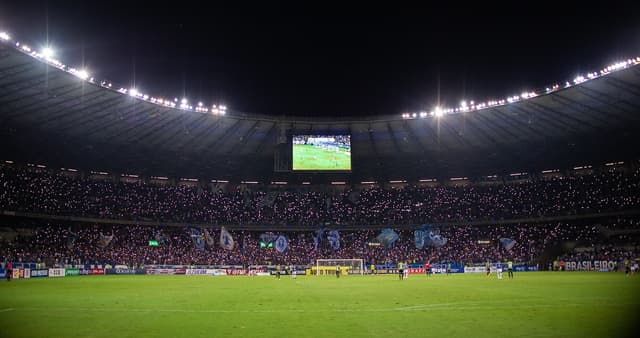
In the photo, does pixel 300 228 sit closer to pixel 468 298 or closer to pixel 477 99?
pixel 477 99

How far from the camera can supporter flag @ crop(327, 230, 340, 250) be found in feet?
250

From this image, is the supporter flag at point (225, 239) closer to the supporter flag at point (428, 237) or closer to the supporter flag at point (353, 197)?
the supporter flag at point (353, 197)

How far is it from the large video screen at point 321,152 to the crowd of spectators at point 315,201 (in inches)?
653

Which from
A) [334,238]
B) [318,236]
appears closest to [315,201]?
[318,236]

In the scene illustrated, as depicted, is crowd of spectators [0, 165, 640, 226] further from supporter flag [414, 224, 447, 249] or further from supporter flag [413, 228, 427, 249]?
supporter flag [413, 228, 427, 249]

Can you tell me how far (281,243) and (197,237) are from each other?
12.2 m

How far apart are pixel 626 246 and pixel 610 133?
44.1ft

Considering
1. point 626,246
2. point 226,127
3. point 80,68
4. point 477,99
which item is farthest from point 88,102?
point 626,246

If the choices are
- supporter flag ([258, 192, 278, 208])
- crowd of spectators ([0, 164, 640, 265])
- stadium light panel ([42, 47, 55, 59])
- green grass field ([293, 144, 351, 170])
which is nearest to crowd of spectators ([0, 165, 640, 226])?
supporter flag ([258, 192, 278, 208])

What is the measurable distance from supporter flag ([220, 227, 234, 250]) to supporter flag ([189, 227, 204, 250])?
283cm

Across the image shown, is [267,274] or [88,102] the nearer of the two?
[88,102]

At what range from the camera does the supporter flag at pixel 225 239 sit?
7468 centimetres

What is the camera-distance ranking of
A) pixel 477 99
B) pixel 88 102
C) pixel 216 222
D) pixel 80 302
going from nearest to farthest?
1. pixel 80 302
2. pixel 88 102
3. pixel 477 99
4. pixel 216 222

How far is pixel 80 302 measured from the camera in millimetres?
21438
